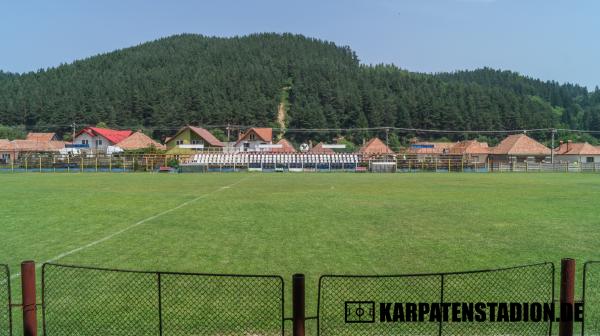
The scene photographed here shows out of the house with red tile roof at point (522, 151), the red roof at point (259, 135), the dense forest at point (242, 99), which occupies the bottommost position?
the house with red tile roof at point (522, 151)

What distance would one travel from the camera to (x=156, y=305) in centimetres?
758

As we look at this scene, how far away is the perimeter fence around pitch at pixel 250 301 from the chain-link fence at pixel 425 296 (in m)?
0.01

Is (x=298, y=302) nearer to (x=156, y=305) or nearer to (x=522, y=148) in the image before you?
(x=156, y=305)

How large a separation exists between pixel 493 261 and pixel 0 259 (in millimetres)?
10845

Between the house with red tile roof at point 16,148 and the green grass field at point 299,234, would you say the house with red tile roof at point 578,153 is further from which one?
the house with red tile roof at point 16,148

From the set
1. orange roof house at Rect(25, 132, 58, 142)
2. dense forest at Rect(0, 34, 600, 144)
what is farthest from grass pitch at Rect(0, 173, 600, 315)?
dense forest at Rect(0, 34, 600, 144)

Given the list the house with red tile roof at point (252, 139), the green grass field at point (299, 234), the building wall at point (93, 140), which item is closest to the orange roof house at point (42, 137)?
the building wall at point (93, 140)

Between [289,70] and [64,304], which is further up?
[289,70]

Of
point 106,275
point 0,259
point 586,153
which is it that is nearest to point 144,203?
point 0,259

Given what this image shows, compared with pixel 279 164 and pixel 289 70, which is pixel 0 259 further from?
pixel 289 70

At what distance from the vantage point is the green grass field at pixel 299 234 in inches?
416

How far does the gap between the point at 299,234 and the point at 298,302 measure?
29.3 ft

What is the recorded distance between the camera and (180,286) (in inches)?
339

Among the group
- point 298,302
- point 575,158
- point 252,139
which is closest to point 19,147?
point 252,139
